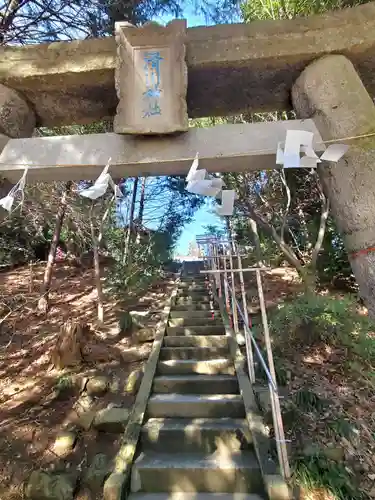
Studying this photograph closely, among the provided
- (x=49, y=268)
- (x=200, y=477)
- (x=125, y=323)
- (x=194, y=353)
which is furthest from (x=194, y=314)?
(x=49, y=268)

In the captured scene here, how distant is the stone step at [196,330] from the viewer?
17.3ft

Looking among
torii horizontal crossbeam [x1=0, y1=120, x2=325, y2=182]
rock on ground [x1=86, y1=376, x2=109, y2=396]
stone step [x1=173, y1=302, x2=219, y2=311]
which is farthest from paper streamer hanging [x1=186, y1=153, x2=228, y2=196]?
stone step [x1=173, y1=302, x2=219, y2=311]

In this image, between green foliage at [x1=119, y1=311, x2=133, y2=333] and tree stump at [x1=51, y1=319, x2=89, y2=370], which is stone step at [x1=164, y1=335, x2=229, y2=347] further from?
green foliage at [x1=119, y1=311, x2=133, y2=333]

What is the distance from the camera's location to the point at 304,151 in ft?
8.25

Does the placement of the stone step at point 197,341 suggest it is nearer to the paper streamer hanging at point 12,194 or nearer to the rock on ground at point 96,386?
the rock on ground at point 96,386

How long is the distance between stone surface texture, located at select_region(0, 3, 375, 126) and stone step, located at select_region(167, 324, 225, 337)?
3.46m

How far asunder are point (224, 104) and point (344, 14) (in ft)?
4.29

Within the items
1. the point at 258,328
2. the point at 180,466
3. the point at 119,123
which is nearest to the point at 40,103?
the point at 119,123

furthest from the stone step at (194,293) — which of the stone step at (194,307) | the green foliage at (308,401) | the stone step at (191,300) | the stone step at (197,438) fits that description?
the stone step at (197,438)

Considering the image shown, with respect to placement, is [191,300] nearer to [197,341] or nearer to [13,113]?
[197,341]

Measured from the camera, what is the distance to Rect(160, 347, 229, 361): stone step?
180 inches

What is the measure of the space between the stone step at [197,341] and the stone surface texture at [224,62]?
3.24 meters

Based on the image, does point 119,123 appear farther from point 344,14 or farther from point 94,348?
point 94,348

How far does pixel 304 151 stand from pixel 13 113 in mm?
2801
